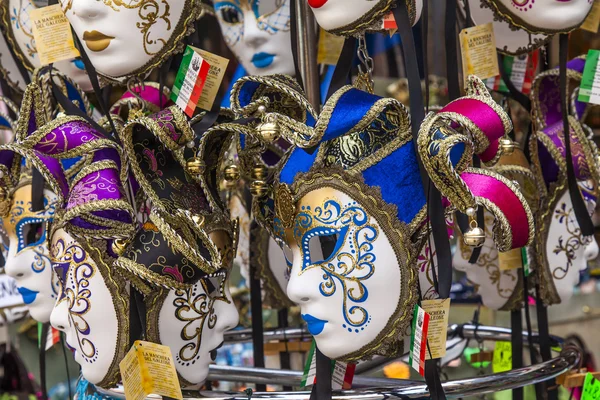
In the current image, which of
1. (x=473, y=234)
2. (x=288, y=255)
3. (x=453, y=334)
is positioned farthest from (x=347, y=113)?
(x=453, y=334)

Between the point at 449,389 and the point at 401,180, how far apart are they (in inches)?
13.7

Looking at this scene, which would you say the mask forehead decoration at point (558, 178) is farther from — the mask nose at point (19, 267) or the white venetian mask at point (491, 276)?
the mask nose at point (19, 267)

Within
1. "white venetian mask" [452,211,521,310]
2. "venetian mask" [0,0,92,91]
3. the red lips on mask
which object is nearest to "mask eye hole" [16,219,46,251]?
"venetian mask" [0,0,92,91]

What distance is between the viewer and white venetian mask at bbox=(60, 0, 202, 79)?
137 centimetres

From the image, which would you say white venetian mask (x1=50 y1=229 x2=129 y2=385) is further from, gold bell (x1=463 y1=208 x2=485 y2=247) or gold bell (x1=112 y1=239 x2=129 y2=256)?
gold bell (x1=463 y1=208 x2=485 y2=247)

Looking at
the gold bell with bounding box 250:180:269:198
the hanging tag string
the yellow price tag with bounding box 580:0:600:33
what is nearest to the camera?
the gold bell with bounding box 250:180:269:198

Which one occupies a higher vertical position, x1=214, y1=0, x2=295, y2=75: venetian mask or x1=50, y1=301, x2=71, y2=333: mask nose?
x1=214, y1=0, x2=295, y2=75: venetian mask

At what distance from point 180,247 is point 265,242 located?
2.19ft

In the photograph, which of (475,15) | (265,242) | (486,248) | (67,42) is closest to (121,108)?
(67,42)

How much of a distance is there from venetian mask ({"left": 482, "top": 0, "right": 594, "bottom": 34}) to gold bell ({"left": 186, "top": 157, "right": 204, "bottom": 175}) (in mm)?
561

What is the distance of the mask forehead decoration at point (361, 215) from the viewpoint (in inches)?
47.2

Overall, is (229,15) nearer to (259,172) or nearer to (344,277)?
(259,172)

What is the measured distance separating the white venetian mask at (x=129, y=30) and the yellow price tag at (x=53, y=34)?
111mm

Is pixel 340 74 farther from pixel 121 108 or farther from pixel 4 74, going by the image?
pixel 4 74
